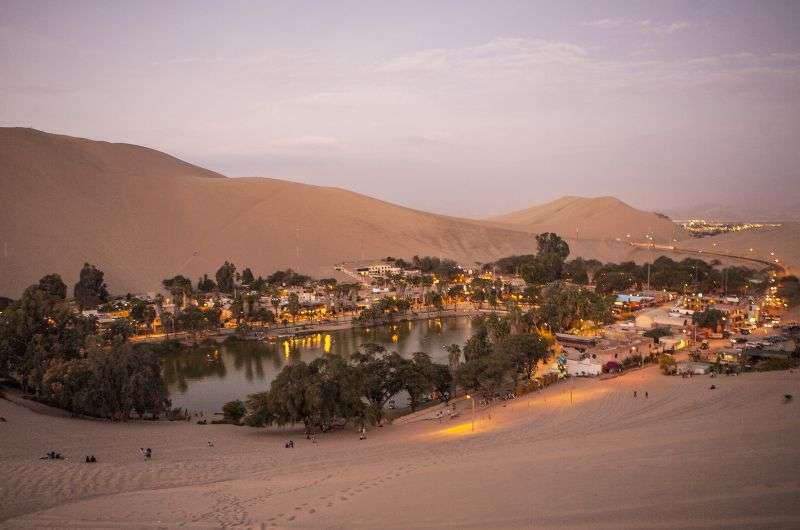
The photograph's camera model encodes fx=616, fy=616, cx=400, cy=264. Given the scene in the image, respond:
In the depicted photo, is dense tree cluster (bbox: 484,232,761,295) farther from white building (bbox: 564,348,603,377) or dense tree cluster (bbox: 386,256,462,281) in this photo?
white building (bbox: 564,348,603,377)

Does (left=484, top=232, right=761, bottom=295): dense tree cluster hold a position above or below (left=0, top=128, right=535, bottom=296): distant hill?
below

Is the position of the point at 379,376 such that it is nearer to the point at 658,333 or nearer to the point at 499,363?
the point at 499,363

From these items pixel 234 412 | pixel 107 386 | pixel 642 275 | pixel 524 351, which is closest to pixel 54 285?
pixel 107 386

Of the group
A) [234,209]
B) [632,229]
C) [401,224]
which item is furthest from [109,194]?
[632,229]

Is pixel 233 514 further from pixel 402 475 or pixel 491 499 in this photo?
pixel 491 499

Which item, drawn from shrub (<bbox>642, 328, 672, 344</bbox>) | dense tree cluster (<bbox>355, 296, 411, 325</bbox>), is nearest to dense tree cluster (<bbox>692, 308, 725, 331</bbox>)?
shrub (<bbox>642, 328, 672, 344</bbox>)

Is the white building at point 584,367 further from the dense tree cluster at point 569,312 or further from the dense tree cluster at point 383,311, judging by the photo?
the dense tree cluster at point 383,311

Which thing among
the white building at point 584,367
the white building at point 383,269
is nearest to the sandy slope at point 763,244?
the white building at point 383,269
